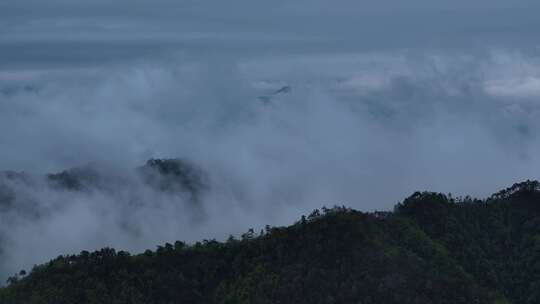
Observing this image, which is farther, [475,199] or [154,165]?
[154,165]

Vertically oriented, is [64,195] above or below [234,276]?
above

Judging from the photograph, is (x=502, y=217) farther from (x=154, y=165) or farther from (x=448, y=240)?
(x=154, y=165)

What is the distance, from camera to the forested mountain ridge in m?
40.7

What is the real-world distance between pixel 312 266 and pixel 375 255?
10.7ft

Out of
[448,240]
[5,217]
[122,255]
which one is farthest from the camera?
[5,217]

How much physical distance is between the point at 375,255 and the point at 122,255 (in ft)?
43.4

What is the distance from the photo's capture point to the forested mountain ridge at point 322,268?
40.7 metres

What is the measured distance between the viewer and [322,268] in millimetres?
42031

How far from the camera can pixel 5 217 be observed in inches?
2707

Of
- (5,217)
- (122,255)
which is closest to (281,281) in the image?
(122,255)

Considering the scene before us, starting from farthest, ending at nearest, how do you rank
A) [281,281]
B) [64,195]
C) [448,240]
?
[64,195] → [448,240] → [281,281]

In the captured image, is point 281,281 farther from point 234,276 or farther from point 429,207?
point 429,207

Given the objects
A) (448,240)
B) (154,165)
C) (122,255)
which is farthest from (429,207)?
(154,165)

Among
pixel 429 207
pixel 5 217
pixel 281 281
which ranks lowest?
pixel 281 281
